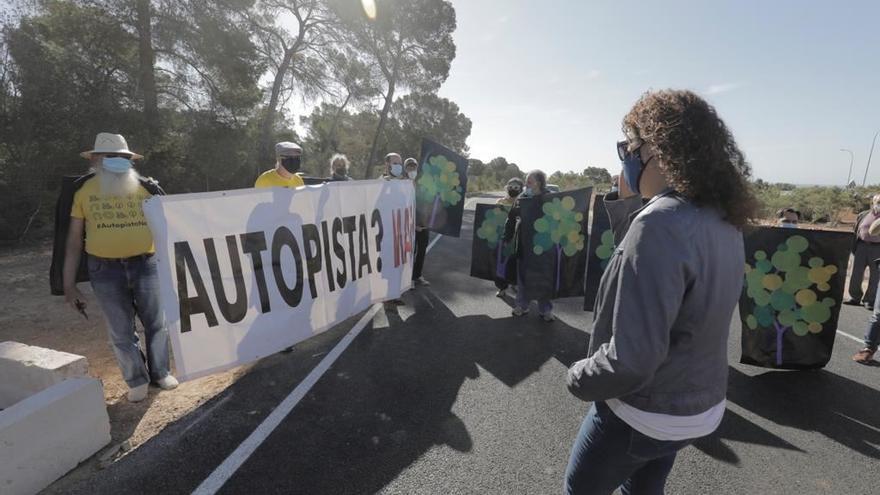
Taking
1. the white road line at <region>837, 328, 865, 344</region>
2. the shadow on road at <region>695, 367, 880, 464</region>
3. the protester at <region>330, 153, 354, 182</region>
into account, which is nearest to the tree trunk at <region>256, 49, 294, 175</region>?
the protester at <region>330, 153, 354, 182</region>

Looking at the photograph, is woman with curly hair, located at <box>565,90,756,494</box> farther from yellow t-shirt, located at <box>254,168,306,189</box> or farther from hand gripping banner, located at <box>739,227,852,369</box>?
yellow t-shirt, located at <box>254,168,306,189</box>

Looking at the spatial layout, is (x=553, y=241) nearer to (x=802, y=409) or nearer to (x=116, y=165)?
(x=802, y=409)

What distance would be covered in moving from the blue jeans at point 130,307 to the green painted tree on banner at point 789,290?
5.23 m

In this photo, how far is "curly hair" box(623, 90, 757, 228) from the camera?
120 cm

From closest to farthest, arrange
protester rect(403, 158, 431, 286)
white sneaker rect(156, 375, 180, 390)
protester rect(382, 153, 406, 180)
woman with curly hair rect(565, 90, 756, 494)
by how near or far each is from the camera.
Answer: woman with curly hair rect(565, 90, 756, 494), white sneaker rect(156, 375, 180, 390), protester rect(382, 153, 406, 180), protester rect(403, 158, 431, 286)

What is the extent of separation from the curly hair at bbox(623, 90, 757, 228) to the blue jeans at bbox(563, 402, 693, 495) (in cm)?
71

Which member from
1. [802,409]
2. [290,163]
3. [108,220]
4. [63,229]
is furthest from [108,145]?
[802,409]

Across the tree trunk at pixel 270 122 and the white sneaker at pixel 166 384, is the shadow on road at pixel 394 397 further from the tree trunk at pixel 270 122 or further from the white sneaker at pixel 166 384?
the tree trunk at pixel 270 122

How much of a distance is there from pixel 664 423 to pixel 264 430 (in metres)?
2.53

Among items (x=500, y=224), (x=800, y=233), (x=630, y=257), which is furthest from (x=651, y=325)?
(x=500, y=224)

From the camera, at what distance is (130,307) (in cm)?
320

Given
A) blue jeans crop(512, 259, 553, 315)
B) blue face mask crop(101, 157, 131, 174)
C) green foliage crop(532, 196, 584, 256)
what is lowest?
blue jeans crop(512, 259, 553, 315)

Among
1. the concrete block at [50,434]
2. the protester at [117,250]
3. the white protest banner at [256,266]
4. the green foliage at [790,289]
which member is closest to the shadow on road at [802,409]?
the green foliage at [790,289]

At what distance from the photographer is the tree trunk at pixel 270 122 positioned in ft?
55.1
